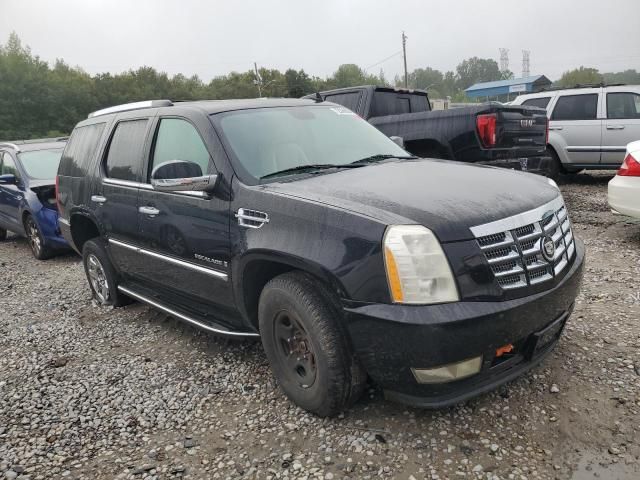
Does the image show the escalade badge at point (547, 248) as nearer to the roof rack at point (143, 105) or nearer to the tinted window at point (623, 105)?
the roof rack at point (143, 105)

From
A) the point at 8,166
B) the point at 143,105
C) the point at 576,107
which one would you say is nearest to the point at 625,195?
the point at 143,105

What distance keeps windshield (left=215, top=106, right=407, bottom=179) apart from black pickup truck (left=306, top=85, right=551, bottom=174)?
2.76m

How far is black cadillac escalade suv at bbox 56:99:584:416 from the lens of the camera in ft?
7.52

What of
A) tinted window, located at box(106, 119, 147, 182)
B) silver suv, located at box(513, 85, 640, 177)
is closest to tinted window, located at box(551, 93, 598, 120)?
silver suv, located at box(513, 85, 640, 177)

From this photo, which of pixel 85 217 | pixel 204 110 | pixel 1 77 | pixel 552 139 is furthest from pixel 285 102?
pixel 1 77

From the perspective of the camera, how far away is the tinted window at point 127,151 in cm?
394

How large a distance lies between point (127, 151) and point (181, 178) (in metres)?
1.31

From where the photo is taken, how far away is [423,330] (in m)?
2.22

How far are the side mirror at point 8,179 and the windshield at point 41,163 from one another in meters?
0.23

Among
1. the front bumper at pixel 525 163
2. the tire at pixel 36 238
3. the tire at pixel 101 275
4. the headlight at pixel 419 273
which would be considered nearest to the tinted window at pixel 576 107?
the front bumper at pixel 525 163

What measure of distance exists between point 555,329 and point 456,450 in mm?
843

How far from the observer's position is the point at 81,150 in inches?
Answer: 190

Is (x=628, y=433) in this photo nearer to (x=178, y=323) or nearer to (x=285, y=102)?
(x=285, y=102)

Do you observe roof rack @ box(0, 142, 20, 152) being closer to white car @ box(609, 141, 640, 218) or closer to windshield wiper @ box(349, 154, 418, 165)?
windshield wiper @ box(349, 154, 418, 165)
